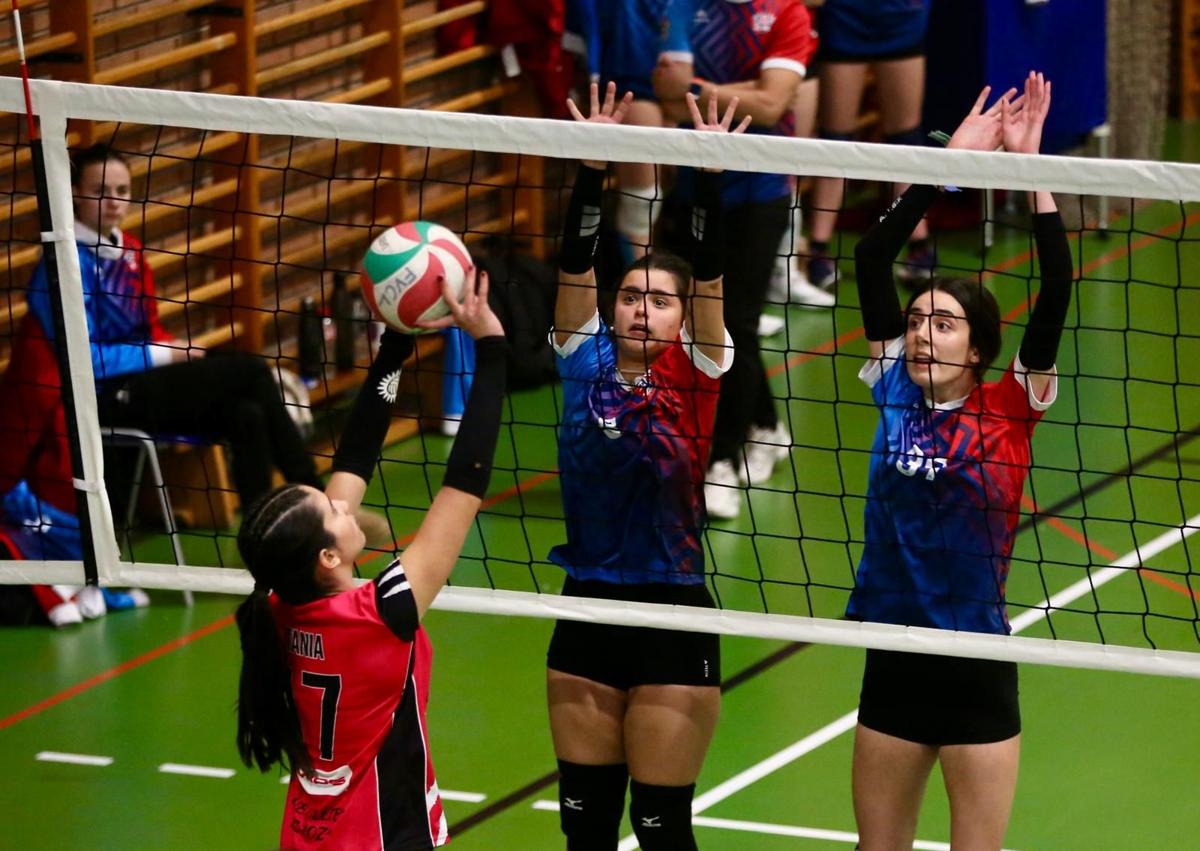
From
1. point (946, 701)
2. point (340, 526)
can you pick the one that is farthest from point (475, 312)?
point (946, 701)

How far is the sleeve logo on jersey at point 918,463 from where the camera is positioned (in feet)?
13.1

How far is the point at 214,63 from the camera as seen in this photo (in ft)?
25.7

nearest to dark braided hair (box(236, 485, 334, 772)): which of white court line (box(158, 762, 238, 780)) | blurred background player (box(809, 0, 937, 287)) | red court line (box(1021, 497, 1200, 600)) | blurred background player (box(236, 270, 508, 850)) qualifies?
blurred background player (box(236, 270, 508, 850))

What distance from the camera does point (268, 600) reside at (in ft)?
11.4

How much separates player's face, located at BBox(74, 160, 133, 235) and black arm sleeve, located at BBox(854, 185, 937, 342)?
Result: 11.0 feet

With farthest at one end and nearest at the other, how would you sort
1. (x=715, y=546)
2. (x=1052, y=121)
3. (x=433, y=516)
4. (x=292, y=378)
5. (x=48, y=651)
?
(x=1052, y=121) < (x=292, y=378) < (x=715, y=546) < (x=48, y=651) < (x=433, y=516)

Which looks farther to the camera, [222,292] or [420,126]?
[222,292]

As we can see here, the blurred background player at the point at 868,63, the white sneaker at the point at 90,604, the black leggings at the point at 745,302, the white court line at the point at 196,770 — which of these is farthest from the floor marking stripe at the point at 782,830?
the blurred background player at the point at 868,63

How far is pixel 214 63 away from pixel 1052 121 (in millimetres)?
5338

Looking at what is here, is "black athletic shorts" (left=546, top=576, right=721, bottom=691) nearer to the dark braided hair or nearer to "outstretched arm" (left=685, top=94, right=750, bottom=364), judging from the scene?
"outstretched arm" (left=685, top=94, right=750, bottom=364)

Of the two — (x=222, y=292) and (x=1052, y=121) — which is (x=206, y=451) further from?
(x=1052, y=121)

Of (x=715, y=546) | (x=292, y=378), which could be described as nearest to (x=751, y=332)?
(x=715, y=546)

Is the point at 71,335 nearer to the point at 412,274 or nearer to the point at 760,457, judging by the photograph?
the point at 412,274

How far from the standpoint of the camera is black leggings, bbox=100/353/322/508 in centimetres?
675
